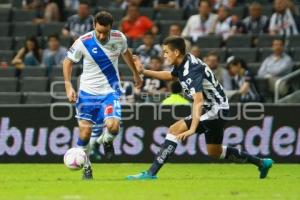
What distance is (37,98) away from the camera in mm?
18625

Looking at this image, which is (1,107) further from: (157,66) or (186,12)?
(186,12)

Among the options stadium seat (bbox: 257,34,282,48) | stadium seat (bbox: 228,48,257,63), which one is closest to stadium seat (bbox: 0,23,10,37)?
stadium seat (bbox: 228,48,257,63)

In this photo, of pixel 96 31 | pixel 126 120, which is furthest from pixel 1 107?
pixel 96 31

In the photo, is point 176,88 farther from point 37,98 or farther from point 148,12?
point 148,12

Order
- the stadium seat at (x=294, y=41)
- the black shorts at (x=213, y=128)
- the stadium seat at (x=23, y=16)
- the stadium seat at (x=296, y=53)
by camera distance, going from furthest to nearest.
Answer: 1. the stadium seat at (x=23, y=16)
2. the stadium seat at (x=294, y=41)
3. the stadium seat at (x=296, y=53)
4. the black shorts at (x=213, y=128)

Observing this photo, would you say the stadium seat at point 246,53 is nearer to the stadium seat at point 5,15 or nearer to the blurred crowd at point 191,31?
the blurred crowd at point 191,31

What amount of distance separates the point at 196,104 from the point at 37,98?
7791mm

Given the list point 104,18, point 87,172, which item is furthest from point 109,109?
point 104,18

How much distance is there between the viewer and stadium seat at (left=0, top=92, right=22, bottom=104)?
18641 millimetres

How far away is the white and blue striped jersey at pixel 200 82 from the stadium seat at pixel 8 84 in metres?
8.02

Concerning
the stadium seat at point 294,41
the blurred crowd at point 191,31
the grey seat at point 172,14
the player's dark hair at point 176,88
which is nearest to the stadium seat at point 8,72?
the blurred crowd at point 191,31

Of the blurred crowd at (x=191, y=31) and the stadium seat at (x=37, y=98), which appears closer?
the blurred crowd at (x=191, y=31)

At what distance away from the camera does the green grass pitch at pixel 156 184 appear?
9.92m

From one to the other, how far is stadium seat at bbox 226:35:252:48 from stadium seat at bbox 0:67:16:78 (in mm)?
4403
